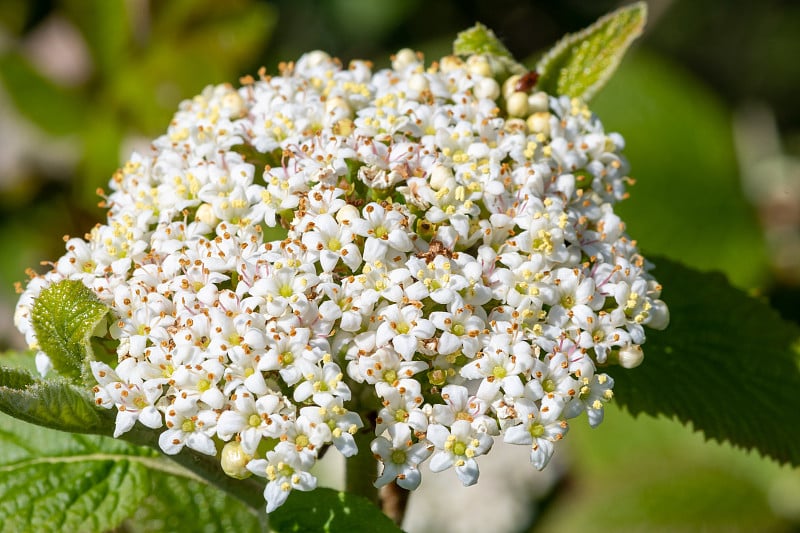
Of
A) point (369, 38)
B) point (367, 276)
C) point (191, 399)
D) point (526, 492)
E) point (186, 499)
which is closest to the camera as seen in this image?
point (191, 399)

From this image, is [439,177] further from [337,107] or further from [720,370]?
[720,370]

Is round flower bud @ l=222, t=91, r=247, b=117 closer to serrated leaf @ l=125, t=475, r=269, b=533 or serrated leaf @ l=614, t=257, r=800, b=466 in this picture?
serrated leaf @ l=125, t=475, r=269, b=533

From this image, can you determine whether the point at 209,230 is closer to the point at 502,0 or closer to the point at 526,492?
the point at 526,492

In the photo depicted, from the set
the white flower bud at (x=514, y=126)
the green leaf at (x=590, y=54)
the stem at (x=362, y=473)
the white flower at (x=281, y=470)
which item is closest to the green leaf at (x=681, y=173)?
the green leaf at (x=590, y=54)

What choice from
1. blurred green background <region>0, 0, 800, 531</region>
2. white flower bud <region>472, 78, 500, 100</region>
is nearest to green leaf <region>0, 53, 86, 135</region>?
blurred green background <region>0, 0, 800, 531</region>

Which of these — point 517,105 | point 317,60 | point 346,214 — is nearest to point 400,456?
point 346,214

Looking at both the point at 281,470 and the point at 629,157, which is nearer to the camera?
the point at 281,470

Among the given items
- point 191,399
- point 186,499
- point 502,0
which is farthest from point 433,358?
point 502,0
